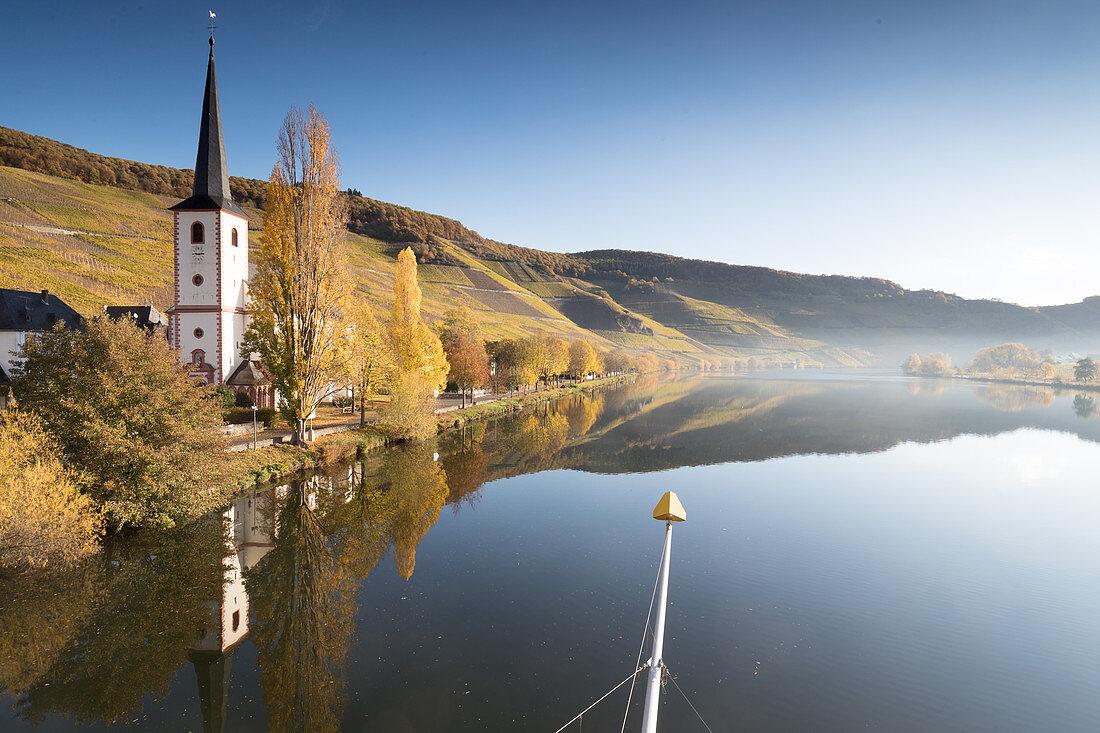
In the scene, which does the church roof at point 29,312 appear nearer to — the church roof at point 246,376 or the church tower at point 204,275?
the church tower at point 204,275

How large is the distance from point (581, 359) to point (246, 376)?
6017cm

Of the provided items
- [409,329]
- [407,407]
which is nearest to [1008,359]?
[409,329]

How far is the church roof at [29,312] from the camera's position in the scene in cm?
3822

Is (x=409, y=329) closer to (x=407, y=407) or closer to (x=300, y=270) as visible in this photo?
(x=407, y=407)

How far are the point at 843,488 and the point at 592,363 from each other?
64.5 metres

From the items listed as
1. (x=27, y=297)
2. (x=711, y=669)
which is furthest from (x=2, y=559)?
(x=27, y=297)

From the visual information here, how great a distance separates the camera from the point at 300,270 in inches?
1037

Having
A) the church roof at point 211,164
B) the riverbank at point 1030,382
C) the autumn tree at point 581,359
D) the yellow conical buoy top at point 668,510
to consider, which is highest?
the church roof at point 211,164

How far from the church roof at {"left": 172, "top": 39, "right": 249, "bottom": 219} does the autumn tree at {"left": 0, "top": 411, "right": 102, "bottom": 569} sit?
22.2 meters

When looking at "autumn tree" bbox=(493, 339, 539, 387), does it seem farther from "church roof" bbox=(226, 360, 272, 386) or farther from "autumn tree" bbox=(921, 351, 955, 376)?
"autumn tree" bbox=(921, 351, 955, 376)

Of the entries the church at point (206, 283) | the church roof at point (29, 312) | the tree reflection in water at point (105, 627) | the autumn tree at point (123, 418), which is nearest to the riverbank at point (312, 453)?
the autumn tree at point (123, 418)

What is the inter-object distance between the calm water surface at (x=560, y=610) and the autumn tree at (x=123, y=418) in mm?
1515

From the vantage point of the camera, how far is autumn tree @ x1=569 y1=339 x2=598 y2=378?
89.3 meters

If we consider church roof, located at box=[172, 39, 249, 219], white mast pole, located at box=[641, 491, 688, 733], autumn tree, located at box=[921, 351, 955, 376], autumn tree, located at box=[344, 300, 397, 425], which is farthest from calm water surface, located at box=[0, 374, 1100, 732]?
autumn tree, located at box=[921, 351, 955, 376]
